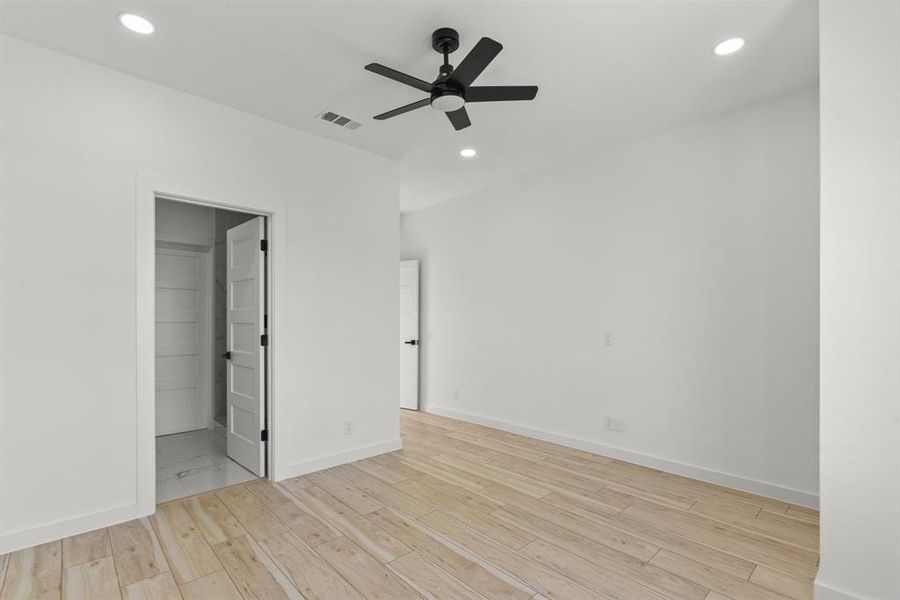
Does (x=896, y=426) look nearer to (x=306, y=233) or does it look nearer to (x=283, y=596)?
(x=283, y=596)

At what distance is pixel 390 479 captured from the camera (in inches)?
140

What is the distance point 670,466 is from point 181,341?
5.21 metres

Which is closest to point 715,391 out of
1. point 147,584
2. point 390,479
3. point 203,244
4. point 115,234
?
point 390,479

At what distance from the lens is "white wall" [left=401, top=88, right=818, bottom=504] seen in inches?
124

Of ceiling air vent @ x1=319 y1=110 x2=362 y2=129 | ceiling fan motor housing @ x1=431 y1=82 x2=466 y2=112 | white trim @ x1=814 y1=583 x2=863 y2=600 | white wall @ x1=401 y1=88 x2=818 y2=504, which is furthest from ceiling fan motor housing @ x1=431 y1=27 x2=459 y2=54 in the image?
white trim @ x1=814 y1=583 x2=863 y2=600

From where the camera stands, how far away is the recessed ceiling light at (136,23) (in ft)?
7.66

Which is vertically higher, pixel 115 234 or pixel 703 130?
pixel 703 130

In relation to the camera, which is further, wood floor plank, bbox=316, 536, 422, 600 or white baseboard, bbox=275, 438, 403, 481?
white baseboard, bbox=275, 438, 403, 481

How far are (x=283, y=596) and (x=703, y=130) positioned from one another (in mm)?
4207

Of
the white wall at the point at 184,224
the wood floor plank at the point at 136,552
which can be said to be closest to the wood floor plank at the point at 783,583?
the wood floor plank at the point at 136,552

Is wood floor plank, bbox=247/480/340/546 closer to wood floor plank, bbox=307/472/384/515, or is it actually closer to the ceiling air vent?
wood floor plank, bbox=307/472/384/515

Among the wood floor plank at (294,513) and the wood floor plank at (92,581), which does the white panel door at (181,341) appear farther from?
the wood floor plank at (92,581)

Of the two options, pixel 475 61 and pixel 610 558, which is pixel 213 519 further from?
pixel 475 61

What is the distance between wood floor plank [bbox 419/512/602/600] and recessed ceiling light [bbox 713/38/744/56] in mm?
3025
